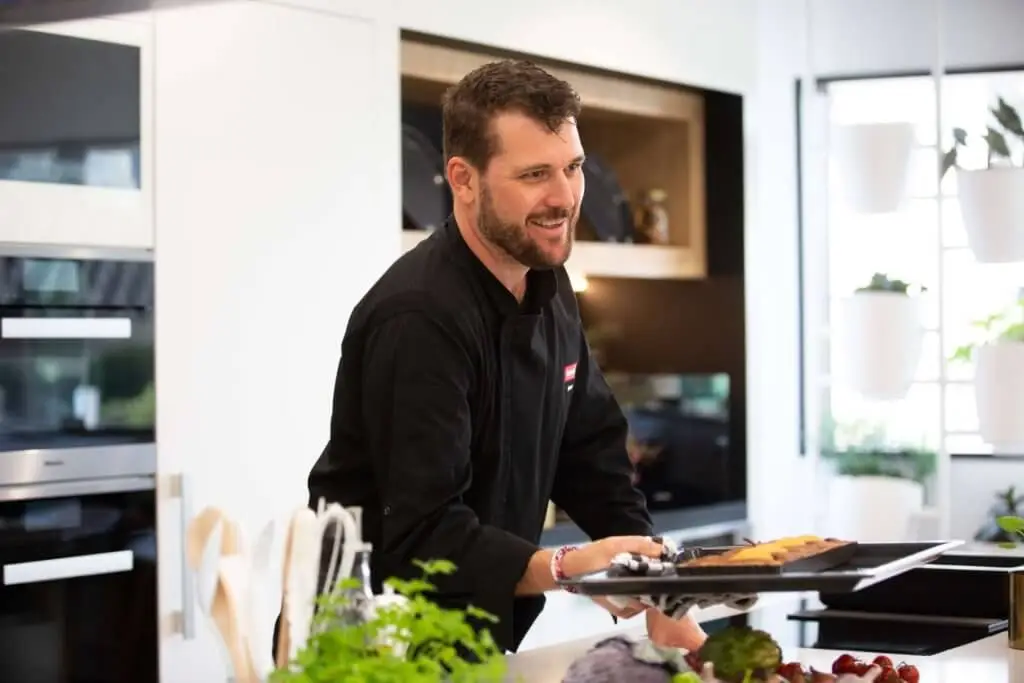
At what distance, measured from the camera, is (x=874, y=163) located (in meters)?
5.06

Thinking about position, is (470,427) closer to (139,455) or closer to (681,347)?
(139,455)

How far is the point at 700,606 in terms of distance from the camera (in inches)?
71.4

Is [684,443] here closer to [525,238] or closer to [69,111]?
[69,111]

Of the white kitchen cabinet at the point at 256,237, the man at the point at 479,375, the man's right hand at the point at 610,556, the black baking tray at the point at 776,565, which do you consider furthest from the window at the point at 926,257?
the man's right hand at the point at 610,556

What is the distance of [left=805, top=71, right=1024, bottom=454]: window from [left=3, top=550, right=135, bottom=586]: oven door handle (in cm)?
266

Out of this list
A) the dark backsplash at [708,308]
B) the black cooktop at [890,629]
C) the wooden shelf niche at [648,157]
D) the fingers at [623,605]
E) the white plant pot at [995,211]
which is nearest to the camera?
the fingers at [623,605]

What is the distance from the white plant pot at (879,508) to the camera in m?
5.06

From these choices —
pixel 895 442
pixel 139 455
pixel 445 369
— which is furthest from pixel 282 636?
pixel 895 442

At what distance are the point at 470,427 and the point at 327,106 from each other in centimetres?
178

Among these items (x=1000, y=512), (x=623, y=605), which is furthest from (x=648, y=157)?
(x=623, y=605)

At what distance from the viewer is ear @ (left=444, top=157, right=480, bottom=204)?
7.13ft

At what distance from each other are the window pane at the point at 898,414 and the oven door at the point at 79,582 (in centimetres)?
260

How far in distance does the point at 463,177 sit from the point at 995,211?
307cm

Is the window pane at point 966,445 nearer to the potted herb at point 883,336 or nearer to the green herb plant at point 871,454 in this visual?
the green herb plant at point 871,454
